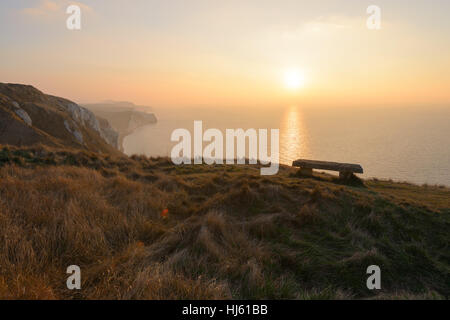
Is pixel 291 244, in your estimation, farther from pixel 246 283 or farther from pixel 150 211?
pixel 150 211

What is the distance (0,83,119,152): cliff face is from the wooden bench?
2554cm

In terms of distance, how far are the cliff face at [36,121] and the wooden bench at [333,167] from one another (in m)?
25.5

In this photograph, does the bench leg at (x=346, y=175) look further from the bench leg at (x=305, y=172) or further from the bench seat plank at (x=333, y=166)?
the bench leg at (x=305, y=172)

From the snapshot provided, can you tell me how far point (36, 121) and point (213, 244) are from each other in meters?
40.9

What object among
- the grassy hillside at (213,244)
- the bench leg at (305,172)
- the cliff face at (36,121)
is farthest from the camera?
the cliff face at (36,121)

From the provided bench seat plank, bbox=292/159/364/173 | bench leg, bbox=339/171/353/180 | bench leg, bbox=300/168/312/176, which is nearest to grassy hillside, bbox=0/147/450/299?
bench leg, bbox=339/171/353/180

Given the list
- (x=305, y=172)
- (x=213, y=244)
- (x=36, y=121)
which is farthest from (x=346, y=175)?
(x=36, y=121)

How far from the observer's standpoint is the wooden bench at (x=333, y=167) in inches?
448

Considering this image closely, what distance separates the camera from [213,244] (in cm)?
371

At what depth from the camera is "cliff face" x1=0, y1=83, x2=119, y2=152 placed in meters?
25.0

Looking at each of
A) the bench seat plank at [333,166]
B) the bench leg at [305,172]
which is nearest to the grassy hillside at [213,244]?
the bench seat plank at [333,166]

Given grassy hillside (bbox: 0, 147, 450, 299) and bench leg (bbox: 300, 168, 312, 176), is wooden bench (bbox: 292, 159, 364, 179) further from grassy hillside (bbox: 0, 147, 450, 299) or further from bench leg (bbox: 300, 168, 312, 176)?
grassy hillside (bbox: 0, 147, 450, 299)

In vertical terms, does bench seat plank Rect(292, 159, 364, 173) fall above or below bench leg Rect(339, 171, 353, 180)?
above

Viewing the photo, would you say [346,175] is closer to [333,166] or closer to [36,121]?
[333,166]
